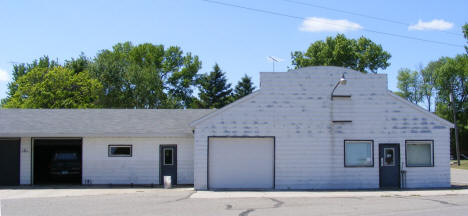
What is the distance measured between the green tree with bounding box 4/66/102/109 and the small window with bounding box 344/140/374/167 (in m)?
32.0

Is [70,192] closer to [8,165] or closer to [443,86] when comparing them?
[8,165]

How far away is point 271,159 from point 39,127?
10322 millimetres

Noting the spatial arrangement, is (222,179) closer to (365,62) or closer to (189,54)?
(365,62)

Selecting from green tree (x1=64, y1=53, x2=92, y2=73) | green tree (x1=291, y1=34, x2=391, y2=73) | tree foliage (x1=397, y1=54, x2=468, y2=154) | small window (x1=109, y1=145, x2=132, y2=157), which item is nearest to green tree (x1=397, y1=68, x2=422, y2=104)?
tree foliage (x1=397, y1=54, x2=468, y2=154)

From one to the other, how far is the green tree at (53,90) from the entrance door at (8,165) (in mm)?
23884

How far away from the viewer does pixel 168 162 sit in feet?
66.4

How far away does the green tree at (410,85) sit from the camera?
72.4 metres

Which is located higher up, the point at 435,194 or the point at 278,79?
the point at 278,79

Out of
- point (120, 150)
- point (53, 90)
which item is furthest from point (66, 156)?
point (53, 90)

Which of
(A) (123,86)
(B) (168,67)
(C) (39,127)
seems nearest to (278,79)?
(C) (39,127)

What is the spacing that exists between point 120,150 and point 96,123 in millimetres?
1873

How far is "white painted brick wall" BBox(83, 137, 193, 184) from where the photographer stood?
20125 millimetres

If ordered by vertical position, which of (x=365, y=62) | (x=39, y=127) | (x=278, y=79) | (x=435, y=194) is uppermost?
(x=365, y=62)

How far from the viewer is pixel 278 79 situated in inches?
735
